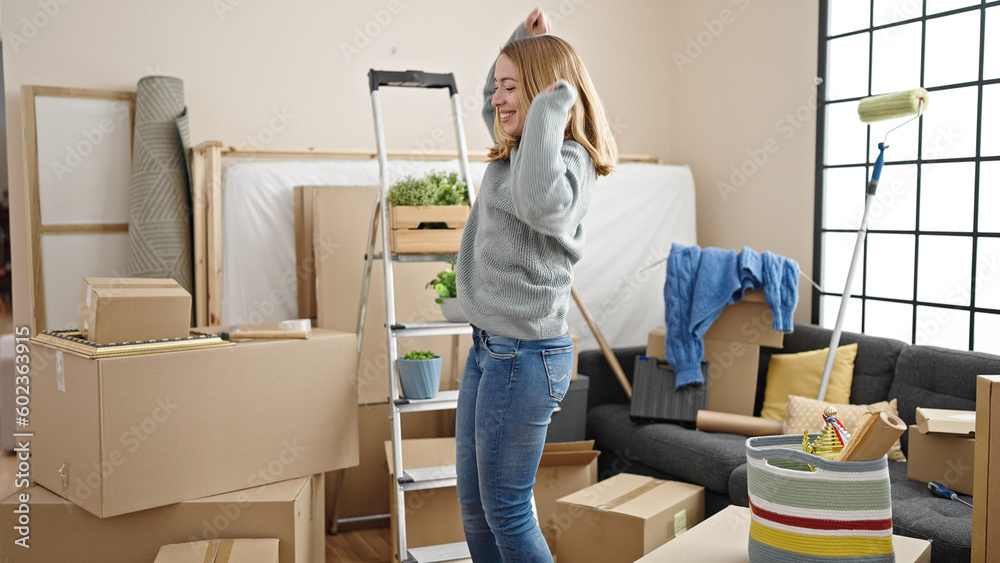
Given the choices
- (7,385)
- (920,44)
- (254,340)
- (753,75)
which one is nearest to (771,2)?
(753,75)

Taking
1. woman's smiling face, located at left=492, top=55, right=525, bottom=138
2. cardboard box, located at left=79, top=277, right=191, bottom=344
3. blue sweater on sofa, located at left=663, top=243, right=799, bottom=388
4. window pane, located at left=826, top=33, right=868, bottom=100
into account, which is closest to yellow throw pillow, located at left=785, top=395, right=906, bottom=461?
blue sweater on sofa, located at left=663, top=243, right=799, bottom=388

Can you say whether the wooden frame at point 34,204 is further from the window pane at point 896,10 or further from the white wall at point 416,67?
the window pane at point 896,10

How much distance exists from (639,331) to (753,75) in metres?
1.25

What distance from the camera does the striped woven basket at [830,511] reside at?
1.21 metres

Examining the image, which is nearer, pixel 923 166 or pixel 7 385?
pixel 923 166

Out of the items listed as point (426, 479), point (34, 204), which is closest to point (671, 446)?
point (426, 479)

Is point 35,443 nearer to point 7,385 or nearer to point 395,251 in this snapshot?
point 395,251

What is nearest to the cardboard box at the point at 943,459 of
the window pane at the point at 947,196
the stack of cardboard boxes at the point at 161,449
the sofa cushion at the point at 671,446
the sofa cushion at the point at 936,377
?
the sofa cushion at the point at 936,377

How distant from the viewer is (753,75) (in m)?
3.60

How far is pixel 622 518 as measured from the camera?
2.35 metres

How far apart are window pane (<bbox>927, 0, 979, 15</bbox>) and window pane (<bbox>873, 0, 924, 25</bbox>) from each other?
1.3 inches

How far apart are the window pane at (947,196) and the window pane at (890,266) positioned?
12 centimetres

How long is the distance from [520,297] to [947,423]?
1.37 metres

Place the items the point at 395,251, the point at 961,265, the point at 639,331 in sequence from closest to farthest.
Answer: the point at 395,251 → the point at 961,265 → the point at 639,331
